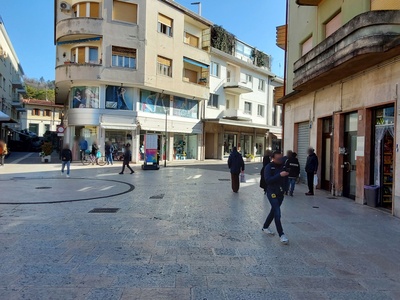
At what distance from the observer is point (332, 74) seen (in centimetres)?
1055

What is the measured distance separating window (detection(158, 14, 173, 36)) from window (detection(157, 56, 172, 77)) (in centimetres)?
227

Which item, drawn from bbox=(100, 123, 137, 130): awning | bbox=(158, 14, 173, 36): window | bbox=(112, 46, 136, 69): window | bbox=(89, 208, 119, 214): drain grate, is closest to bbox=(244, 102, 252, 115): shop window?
bbox=(158, 14, 173, 36): window

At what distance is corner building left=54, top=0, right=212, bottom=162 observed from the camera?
24.6 m

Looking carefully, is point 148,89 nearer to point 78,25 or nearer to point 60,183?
point 78,25

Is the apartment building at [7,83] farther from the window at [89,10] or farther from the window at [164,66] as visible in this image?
the window at [164,66]

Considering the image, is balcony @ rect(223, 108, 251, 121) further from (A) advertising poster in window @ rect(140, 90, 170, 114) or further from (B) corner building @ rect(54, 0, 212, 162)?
(A) advertising poster in window @ rect(140, 90, 170, 114)

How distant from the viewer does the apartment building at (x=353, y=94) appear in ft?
27.1

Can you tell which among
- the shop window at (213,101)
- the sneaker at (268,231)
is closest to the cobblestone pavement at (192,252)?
the sneaker at (268,231)

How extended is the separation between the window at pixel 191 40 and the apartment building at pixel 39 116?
136 feet

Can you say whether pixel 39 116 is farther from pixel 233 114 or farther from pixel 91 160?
pixel 91 160

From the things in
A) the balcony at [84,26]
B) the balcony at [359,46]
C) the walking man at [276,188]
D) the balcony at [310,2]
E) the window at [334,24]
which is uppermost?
the balcony at [84,26]

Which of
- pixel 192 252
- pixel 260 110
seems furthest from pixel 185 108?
pixel 192 252

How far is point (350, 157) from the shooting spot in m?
11.1

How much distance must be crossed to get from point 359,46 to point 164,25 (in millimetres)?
21995
